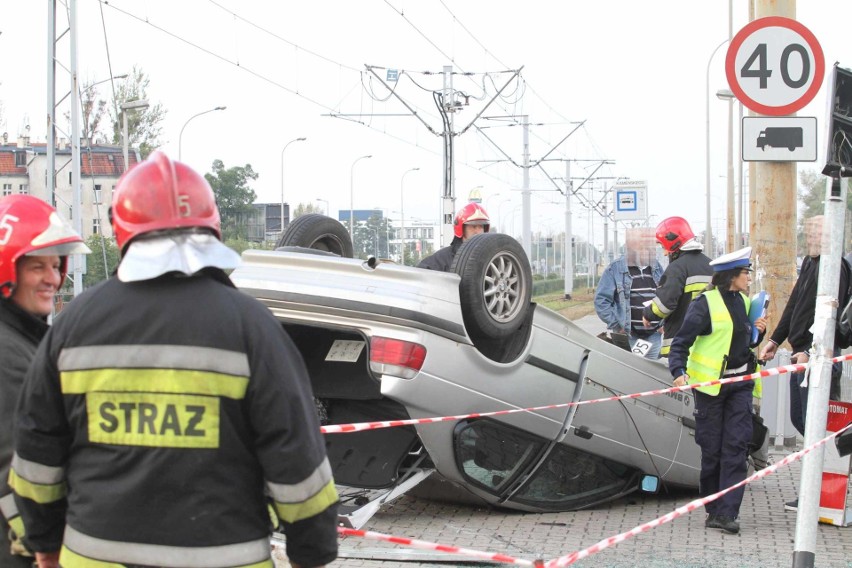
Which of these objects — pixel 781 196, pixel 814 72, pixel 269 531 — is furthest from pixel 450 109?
pixel 269 531

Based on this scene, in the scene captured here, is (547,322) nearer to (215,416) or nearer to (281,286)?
(281,286)

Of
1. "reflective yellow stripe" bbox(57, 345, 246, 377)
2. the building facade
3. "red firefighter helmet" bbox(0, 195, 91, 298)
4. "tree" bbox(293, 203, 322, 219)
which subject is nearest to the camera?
"reflective yellow stripe" bbox(57, 345, 246, 377)

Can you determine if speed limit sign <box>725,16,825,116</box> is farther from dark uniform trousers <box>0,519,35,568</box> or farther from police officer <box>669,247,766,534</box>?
dark uniform trousers <box>0,519,35,568</box>

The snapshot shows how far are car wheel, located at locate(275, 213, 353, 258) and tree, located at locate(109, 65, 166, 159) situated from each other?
4803 cm

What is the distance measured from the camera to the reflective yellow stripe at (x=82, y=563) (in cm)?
230

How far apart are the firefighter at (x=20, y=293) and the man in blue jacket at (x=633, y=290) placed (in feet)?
21.0

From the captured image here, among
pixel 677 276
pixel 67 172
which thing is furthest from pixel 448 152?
pixel 67 172

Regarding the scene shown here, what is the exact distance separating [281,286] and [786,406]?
535 centimetres

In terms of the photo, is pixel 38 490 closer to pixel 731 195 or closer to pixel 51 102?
pixel 51 102

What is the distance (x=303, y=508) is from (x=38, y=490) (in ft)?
2.07

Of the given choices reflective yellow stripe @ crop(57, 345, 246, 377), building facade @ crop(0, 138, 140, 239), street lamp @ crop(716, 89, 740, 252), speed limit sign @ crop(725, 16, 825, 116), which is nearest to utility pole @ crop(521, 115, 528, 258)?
street lamp @ crop(716, 89, 740, 252)

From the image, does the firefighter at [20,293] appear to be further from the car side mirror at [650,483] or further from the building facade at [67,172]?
the building facade at [67,172]

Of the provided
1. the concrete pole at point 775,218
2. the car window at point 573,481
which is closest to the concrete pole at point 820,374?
the car window at point 573,481

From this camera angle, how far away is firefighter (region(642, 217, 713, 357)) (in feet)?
25.5
